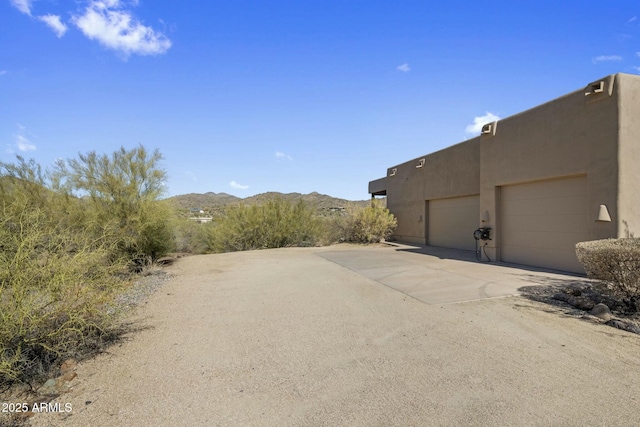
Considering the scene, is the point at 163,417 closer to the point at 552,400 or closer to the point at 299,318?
the point at 299,318

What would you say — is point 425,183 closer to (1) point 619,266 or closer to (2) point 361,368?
(1) point 619,266

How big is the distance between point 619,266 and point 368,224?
1469cm

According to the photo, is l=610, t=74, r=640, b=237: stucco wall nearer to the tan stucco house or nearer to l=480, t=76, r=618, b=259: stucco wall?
the tan stucco house

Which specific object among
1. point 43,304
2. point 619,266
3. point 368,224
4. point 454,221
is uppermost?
point 454,221

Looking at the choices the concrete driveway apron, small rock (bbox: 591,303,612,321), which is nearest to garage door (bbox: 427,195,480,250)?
the concrete driveway apron

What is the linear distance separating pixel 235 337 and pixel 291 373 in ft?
4.52

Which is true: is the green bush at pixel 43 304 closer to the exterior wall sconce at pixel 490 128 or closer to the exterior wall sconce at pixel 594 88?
the exterior wall sconce at pixel 594 88

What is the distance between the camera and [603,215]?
8.16m

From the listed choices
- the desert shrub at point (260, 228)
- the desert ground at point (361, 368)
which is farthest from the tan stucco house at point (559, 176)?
the desert shrub at point (260, 228)

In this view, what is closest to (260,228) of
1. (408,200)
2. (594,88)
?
Result: (408,200)

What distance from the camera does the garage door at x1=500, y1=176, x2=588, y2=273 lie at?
9273 millimetres

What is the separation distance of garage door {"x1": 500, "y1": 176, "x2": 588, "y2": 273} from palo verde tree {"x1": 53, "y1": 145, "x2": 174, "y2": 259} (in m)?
11.3

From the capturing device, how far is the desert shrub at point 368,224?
65.6 feet

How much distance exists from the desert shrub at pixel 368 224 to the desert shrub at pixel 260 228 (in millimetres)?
2568
